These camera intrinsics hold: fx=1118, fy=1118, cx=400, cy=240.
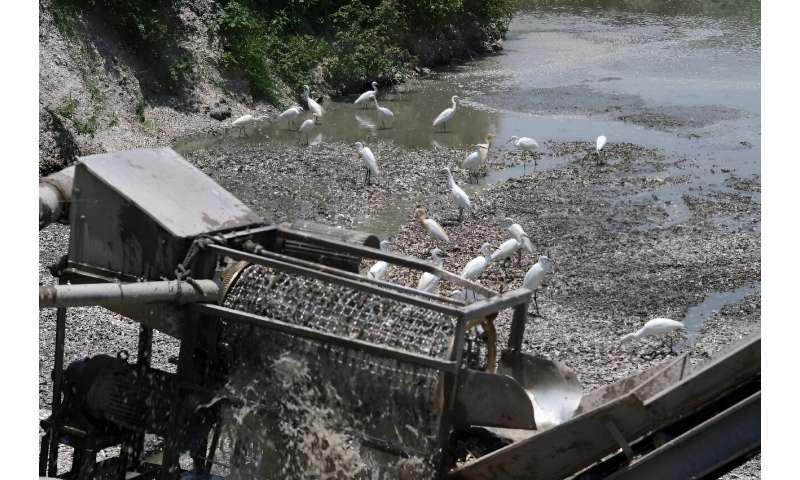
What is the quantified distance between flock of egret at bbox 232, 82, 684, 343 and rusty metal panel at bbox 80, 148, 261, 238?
3.99 feet

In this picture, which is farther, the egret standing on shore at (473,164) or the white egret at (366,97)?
the white egret at (366,97)

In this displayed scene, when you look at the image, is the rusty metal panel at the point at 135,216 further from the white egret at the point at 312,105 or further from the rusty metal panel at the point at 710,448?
the white egret at the point at 312,105

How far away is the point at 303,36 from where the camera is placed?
23.0m

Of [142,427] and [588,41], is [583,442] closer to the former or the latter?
[142,427]

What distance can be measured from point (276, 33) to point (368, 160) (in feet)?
24.2

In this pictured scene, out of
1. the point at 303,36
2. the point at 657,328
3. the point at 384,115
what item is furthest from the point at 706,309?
the point at 303,36

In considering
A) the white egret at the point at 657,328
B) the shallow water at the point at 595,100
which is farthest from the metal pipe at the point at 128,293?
the shallow water at the point at 595,100

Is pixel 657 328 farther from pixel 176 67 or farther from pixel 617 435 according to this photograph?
pixel 176 67

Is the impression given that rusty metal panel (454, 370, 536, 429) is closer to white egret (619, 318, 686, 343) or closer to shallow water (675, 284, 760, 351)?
white egret (619, 318, 686, 343)

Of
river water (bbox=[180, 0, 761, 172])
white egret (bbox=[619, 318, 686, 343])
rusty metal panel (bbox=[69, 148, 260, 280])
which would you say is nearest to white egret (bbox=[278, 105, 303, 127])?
river water (bbox=[180, 0, 761, 172])

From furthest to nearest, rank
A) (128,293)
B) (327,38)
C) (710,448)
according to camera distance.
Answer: (327,38)
(128,293)
(710,448)

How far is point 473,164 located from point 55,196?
36.9 ft

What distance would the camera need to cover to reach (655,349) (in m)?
9.82

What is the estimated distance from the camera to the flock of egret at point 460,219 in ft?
32.3
